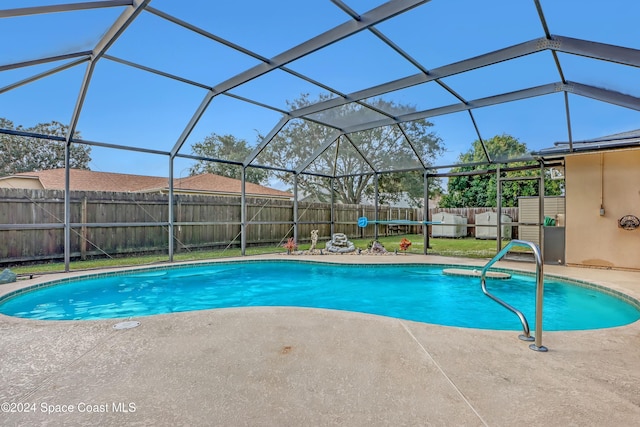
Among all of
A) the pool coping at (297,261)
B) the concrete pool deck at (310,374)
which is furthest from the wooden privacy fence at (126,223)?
the concrete pool deck at (310,374)

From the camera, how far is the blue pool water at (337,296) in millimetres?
4727

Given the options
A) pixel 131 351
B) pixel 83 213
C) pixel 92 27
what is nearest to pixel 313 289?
pixel 131 351

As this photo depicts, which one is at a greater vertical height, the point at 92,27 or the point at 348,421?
the point at 92,27

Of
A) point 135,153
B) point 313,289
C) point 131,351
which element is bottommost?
point 313,289

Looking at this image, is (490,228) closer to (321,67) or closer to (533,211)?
(533,211)

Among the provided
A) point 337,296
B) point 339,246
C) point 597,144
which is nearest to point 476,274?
point 337,296

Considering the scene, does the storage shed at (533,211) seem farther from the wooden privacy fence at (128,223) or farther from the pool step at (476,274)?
the wooden privacy fence at (128,223)

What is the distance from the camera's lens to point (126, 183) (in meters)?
13.0

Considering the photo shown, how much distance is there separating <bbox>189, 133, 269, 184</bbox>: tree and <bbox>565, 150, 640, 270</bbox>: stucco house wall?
433 inches

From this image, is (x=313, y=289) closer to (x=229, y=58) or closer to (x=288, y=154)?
(x=229, y=58)

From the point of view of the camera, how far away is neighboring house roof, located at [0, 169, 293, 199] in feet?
35.2

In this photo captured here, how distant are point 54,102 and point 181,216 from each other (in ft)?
14.2

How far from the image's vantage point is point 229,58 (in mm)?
5457

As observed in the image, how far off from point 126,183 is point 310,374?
13.4m
